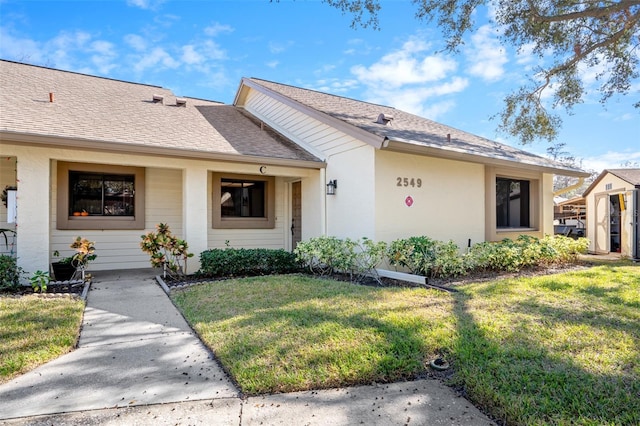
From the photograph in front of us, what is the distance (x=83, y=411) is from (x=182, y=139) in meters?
6.37

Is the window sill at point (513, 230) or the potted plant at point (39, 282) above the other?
the window sill at point (513, 230)

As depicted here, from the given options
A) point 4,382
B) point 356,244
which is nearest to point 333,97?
point 356,244

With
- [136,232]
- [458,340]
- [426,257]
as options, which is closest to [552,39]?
[426,257]

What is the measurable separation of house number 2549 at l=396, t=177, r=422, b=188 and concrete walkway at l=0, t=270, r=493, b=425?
5652 millimetres

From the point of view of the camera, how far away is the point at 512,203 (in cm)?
1115

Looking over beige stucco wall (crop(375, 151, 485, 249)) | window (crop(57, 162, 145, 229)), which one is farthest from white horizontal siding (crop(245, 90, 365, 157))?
window (crop(57, 162, 145, 229))

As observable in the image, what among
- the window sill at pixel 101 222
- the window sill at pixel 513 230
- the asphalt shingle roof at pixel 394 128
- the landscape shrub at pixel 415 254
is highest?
the asphalt shingle roof at pixel 394 128

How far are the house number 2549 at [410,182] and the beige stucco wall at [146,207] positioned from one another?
2.19 meters

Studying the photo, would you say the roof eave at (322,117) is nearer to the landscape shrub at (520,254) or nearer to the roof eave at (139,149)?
the roof eave at (139,149)

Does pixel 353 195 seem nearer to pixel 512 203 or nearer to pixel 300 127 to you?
pixel 300 127

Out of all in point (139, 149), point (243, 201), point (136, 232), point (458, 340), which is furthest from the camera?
point (243, 201)

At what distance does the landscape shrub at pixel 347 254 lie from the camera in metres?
7.48

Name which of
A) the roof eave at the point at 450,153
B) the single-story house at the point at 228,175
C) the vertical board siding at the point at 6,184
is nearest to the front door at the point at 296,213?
the single-story house at the point at 228,175

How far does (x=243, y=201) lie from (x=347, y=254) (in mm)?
3717
